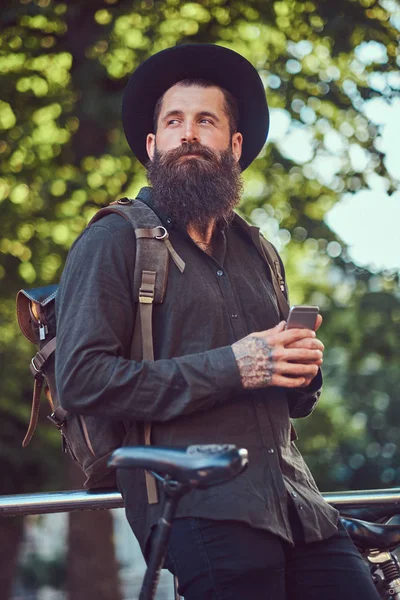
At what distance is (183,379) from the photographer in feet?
7.96

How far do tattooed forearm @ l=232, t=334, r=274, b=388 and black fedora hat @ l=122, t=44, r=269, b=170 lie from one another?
1.18 m

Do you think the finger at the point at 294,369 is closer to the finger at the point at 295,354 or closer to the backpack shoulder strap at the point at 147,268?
the finger at the point at 295,354

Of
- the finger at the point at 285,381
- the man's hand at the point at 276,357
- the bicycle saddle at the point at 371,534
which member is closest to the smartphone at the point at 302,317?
the man's hand at the point at 276,357

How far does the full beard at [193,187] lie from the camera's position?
2947mm

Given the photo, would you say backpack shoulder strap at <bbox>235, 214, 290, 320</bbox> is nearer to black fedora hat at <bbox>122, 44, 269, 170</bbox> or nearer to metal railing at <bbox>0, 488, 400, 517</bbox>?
black fedora hat at <bbox>122, 44, 269, 170</bbox>

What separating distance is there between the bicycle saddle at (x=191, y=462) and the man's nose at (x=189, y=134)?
4.39 feet

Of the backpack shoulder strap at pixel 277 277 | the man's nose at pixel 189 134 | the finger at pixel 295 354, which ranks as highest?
the man's nose at pixel 189 134

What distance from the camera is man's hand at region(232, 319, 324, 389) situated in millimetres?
2455

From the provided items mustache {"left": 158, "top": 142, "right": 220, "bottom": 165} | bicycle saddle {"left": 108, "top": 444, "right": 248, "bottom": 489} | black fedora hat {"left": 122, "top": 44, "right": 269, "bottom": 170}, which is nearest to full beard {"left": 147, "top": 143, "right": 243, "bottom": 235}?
mustache {"left": 158, "top": 142, "right": 220, "bottom": 165}

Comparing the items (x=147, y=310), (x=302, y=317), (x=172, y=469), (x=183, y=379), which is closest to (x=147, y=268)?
(x=147, y=310)

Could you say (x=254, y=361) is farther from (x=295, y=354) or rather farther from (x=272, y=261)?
(x=272, y=261)

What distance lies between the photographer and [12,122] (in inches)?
338

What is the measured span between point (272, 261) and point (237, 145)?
1.70ft

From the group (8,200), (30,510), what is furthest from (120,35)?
(30,510)
